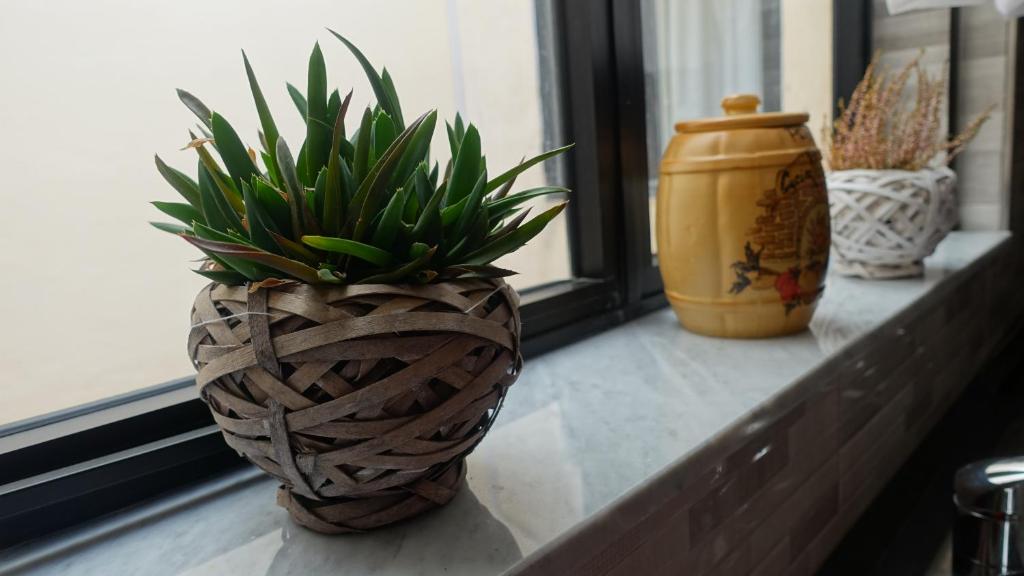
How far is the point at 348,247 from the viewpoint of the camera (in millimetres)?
335

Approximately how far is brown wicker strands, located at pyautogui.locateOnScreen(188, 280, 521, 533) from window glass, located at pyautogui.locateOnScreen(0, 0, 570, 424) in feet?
0.70

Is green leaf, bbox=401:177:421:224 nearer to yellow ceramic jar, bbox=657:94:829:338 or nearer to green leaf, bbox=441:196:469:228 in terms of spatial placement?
green leaf, bbox=441:196:469:228

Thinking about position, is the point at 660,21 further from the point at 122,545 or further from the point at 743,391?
the point at 122,545

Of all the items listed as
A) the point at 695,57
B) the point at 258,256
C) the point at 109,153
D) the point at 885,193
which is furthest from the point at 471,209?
the point at 695,57

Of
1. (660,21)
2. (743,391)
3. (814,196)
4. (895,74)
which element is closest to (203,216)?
(743,391)

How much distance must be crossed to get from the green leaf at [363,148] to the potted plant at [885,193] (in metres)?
0.81

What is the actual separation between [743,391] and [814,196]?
0.75 ft

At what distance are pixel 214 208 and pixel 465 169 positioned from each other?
0.13 m

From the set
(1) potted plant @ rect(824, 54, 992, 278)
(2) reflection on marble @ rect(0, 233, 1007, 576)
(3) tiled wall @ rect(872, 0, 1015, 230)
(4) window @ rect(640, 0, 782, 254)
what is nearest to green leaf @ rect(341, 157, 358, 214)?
(2) reflection on marble @ rect(0, 233, 1007, 576)

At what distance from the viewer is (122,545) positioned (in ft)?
1.41

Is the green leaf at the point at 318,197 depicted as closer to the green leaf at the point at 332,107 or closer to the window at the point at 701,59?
the green leaf at the point at 332,107

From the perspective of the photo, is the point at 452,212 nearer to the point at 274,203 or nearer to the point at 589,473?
the point at 274,203

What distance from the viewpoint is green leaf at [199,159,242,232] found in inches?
14.2

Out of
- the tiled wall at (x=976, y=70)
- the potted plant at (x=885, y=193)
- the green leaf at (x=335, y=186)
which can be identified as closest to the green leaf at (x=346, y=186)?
the green leaf at (x=335, y=186)
